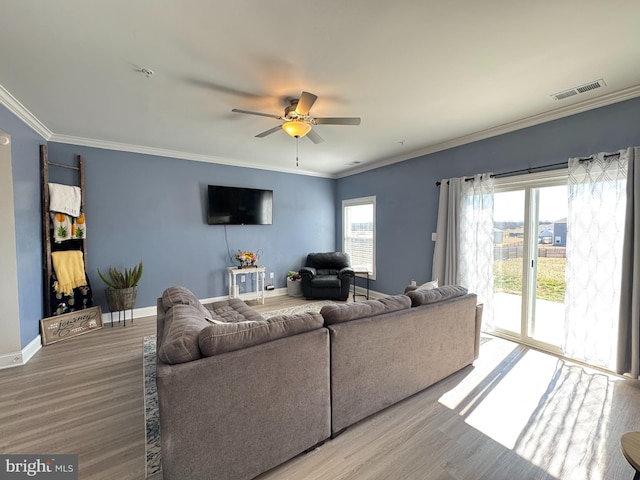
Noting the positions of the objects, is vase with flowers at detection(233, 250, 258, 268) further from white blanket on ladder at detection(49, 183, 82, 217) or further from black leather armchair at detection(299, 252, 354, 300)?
white blanket on ladder at detection(49, 183, 82, 217)

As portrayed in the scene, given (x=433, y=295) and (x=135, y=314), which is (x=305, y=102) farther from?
(x=135, y=314)

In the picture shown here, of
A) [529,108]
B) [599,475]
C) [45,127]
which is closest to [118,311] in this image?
[45,127]

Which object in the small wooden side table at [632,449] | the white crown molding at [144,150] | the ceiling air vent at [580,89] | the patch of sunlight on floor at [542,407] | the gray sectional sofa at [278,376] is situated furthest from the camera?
the white crown molding at [144,150]

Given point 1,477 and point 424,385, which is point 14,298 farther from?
point 424,385

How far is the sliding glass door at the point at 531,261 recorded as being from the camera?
3086 mm

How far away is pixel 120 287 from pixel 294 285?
2.95m

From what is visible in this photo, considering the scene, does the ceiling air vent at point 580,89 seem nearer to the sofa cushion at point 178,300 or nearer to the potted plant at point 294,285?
the sofa cushion at point 178,300

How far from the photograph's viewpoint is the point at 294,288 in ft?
18.4

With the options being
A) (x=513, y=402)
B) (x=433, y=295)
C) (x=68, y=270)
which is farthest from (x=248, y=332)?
(x=68, y=270)

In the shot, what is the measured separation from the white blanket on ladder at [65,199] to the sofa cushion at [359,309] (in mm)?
3843

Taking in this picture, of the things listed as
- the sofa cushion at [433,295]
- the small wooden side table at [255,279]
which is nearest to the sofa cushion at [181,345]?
the sofa cushion at [433,295]

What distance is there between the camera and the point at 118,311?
400 cm

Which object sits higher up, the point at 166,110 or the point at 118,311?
the point at 166,110

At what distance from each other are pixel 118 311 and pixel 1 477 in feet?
9.17
